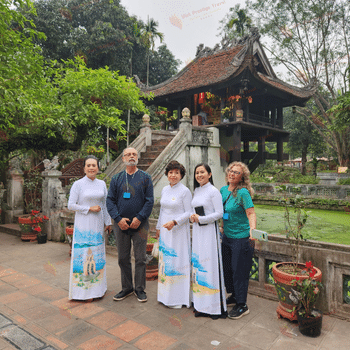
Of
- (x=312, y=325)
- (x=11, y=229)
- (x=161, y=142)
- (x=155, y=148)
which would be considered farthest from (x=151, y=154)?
(x=312, y=325)

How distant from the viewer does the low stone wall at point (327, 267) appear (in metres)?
3.08

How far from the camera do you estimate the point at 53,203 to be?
22.8 ft

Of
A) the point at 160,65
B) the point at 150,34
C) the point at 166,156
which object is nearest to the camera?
the point at 166,156

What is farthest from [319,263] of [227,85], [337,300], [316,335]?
[227,85]

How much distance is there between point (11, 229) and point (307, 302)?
297 inches

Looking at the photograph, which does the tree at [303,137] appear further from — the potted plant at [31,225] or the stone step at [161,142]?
the potted plant at [31,225]

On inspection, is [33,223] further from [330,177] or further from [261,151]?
[330,177]

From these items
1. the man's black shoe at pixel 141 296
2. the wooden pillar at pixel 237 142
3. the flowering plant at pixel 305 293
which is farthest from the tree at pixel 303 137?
the man's black shoe at pixel 141 296

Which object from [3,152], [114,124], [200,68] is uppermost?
[200,68]

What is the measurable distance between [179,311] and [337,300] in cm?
174

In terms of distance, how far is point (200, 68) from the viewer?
1412 cm

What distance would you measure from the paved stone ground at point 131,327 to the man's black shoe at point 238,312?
0.05 metres

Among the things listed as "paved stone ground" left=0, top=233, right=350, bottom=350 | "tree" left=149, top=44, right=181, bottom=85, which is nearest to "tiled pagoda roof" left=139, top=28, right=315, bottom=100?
"paved stone ground" left=0, top=233, right=350, bottom=350

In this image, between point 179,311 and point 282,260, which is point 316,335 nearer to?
point 282,260
